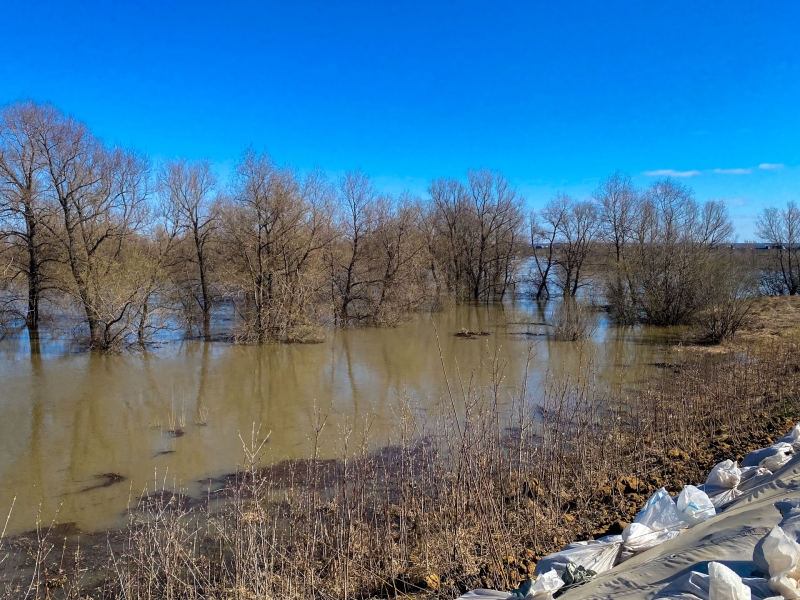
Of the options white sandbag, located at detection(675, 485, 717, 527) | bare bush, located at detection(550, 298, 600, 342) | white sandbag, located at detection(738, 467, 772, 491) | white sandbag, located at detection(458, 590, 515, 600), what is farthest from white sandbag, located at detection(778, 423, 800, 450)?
bare bush, located at detection(550, 298, 600, 342)

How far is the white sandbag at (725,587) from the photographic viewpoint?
2463mm

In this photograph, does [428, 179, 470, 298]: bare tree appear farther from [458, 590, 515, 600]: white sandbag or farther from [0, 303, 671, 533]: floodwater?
[458, 590, 515, 600]: white sandbag

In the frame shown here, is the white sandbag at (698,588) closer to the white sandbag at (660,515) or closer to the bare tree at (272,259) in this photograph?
the white sandbag at (660,515)

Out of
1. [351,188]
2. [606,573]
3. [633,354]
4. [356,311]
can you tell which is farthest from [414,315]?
[606,573]

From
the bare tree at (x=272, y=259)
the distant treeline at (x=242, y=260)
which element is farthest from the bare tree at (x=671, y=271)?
the bare tree at (x=272, y=259)

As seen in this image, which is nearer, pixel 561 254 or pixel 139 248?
pixel 139 248

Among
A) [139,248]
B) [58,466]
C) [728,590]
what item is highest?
[139,248]

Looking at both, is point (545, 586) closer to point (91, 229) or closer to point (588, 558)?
point (588, 558)

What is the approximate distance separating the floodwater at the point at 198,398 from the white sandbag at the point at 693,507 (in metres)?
2.23

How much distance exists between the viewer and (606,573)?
377cm

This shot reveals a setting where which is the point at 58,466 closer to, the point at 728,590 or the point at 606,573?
the point at 606,573

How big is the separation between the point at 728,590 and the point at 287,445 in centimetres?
737

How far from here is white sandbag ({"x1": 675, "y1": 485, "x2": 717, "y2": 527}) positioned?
449cm

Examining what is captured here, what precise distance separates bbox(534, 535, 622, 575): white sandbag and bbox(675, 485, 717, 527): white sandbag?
2.59ft
